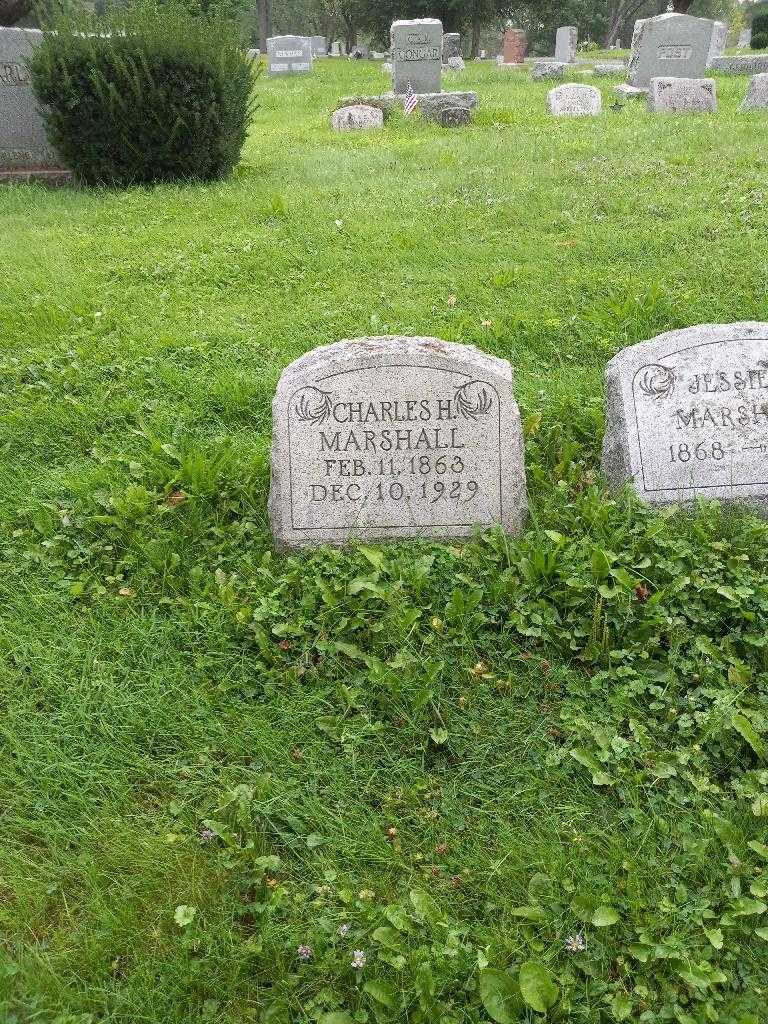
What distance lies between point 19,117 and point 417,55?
30.3ft

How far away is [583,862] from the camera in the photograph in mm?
2090

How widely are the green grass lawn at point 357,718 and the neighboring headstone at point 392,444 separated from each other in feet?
0.57

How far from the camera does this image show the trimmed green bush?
7383 mm

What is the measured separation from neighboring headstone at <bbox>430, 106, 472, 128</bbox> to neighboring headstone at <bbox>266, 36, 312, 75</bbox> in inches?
579

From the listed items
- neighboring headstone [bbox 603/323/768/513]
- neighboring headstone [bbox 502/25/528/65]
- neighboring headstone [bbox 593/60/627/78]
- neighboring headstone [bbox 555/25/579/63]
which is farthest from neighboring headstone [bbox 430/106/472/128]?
neighboring headstone [bbox 502/25/528/65]

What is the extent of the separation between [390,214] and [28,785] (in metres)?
5.64

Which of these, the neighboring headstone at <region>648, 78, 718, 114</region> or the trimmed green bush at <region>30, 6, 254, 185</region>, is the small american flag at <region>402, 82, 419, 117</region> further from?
the trimmed green bush at <region>30, 6, 254, 185</region>

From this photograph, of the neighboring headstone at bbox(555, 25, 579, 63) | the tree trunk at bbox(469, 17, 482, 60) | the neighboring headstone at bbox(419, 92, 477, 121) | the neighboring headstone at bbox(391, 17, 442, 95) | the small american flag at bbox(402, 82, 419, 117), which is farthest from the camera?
the tree trunk at bbox(469, 17, 482, 60)

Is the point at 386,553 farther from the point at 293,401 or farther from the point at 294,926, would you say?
the point at 294,926

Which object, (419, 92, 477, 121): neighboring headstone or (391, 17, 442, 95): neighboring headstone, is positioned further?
(391, 17, 442, 95): neighboring headstone

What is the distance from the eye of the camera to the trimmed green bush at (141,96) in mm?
7383

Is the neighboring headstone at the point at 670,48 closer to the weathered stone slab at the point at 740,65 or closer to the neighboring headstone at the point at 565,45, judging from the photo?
the weathered stone slab at the point at 740,65

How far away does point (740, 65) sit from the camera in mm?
18609

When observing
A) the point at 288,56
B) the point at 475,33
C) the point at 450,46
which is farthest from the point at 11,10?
the point at 475,33
